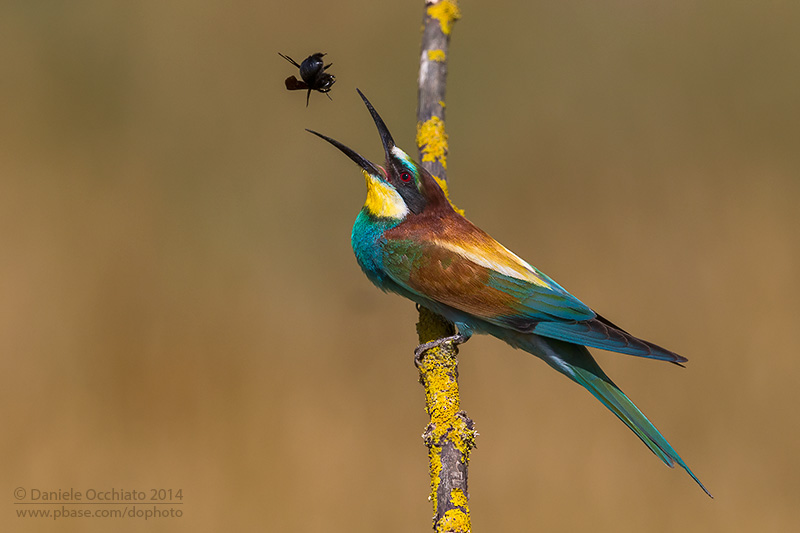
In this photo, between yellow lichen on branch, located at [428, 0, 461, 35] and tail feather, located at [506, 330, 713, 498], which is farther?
yellow lichen on branch, located at [428, 0, 461, 35]

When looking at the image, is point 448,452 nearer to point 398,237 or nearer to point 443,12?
point 398,237

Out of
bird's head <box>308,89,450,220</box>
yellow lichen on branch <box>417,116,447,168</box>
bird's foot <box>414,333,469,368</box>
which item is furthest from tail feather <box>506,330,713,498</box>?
yellow lichen on branch <box>417,116,447,168</box>

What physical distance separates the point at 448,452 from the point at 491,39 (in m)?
2.90

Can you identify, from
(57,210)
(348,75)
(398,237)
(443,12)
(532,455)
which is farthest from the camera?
(348,75)

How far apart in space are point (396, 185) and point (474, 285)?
0.41 m

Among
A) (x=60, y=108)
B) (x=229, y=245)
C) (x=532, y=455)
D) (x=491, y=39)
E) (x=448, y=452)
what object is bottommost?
(x=448, y=452)

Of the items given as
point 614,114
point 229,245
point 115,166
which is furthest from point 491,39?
point 115,166

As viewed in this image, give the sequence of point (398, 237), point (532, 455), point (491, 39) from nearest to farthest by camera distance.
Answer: point (398, 237) < point (532, 455) < point (491, 39)

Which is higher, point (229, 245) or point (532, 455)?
point (229, 245)

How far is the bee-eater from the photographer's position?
201 cm

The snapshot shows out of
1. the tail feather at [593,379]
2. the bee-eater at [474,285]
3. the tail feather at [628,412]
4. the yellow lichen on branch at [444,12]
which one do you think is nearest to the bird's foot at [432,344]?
the bee-eater at [474,285]

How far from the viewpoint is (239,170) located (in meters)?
3.45

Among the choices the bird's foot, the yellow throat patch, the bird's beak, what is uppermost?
the bird's beak

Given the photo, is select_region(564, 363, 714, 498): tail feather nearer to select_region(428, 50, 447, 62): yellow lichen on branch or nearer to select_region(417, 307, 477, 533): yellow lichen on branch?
select_region(417, 307, 477, 533): yellow lichen on branch
